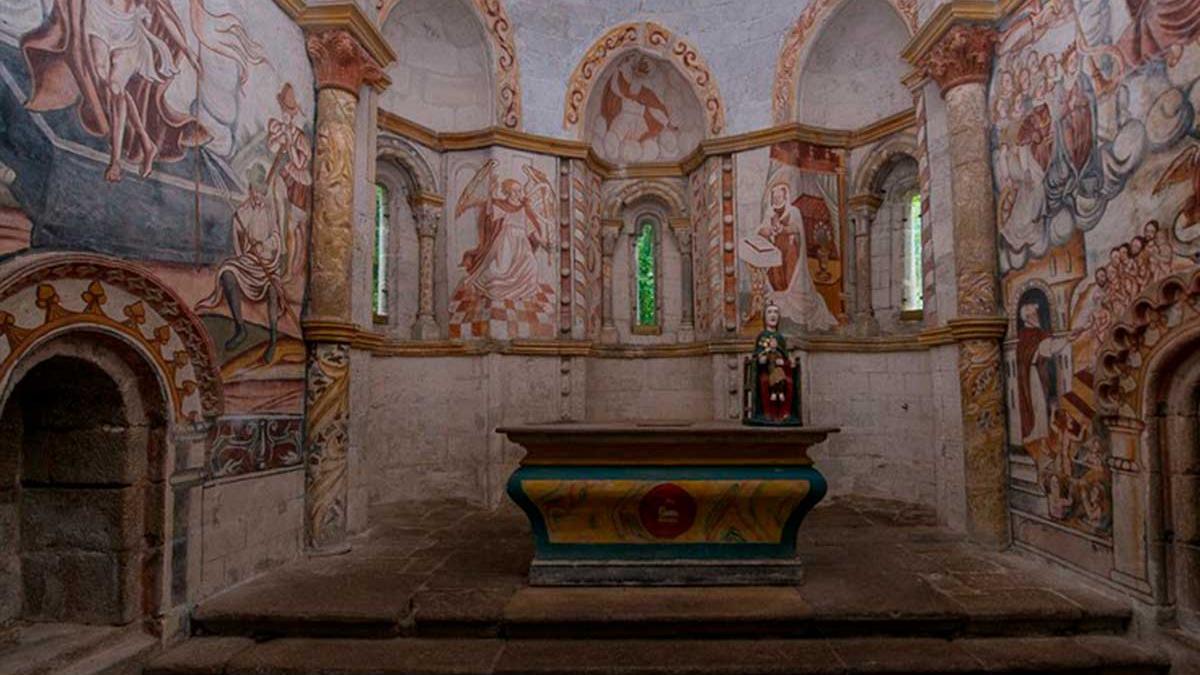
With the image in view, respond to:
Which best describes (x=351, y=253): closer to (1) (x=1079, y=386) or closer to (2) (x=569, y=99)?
(2) (x=569, y=99)

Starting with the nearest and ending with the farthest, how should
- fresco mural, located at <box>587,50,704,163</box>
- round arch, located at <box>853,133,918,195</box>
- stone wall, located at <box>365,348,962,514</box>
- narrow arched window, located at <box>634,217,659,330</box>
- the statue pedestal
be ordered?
the statue pedestal
stone wall, located at <box>365,348,962,514</box>
round arch, located at <box>853,133,918,195</box>
fresco mural, located at <box>587,50,704,163</box>
narrow arched window, located at <box>634,217,659,330</box>

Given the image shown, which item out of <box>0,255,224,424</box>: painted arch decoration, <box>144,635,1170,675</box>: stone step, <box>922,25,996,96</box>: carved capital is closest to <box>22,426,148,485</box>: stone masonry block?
<box>0,255,224,424</box>: painted arch decoration

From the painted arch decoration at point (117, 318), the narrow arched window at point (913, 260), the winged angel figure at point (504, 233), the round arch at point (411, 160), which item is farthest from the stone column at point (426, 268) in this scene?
the narrow arched window at point (913, 260)

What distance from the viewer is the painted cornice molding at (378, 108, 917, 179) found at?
9527 millimetres

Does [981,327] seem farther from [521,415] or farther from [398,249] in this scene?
[398,249]

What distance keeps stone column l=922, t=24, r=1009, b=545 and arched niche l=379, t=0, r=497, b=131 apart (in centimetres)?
609

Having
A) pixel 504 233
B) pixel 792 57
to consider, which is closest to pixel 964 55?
pixel 792 57

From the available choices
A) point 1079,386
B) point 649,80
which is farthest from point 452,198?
point 1079,386

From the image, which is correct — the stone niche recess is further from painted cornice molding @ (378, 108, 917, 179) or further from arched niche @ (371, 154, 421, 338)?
painted cornice molding @ (378, 108, 917, 179)

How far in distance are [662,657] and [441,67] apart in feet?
28.7

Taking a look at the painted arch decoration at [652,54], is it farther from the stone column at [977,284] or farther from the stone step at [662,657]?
the stone step at [662,657]

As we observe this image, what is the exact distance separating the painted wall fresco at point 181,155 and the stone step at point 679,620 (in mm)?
1842

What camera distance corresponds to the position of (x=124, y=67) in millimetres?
4719

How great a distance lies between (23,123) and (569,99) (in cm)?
743
